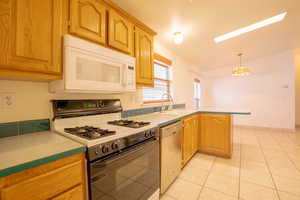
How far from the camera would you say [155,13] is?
6.22 feet

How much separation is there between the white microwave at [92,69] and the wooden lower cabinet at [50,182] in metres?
0.58

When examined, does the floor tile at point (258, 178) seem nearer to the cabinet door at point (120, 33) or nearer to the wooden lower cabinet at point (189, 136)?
the wooden lower cabinet at point (189, 136)

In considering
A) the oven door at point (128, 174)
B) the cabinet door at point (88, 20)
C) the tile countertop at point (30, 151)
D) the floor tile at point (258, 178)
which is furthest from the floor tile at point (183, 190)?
the cabinet door at point (88, 20)

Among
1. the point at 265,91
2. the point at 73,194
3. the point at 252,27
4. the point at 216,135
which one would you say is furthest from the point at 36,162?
the point at 265,91

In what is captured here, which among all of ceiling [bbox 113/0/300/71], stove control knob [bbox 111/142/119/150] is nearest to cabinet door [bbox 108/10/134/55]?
ceiling [bbox 113/0/300/71]

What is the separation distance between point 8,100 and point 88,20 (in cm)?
92

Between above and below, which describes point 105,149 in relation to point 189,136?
above

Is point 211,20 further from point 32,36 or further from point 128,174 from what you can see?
point 128,174

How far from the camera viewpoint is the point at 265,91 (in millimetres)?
4777

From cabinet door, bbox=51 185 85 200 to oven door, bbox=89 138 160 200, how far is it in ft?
0.21

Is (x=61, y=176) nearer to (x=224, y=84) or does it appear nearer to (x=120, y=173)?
(x=120, y=173)

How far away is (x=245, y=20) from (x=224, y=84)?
11.5 feet

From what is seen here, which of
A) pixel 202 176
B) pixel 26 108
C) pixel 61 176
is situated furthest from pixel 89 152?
pixel 202 176

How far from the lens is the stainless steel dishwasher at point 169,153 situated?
1.57m
